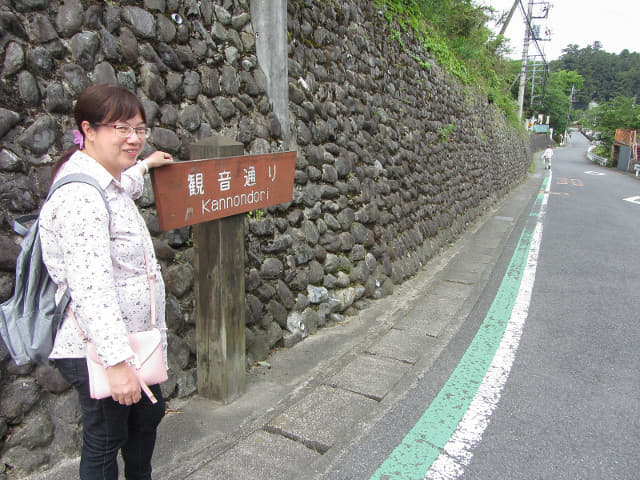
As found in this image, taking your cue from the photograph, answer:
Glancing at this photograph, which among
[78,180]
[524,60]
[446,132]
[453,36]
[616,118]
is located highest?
[524,60]

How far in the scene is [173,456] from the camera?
246cm

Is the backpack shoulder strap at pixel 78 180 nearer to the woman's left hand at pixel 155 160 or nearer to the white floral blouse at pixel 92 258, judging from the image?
the white floral blouse at pixel 92 258

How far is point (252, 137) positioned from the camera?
3738mm

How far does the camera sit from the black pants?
170 centimetres

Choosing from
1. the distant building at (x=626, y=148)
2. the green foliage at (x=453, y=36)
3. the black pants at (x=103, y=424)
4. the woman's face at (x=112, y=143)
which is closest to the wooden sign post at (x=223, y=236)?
the woman's face at (x=112, y=143)

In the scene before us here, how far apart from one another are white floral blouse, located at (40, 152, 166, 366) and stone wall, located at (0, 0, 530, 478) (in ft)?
2.67

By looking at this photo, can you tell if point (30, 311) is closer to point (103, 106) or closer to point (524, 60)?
point (103, 106)

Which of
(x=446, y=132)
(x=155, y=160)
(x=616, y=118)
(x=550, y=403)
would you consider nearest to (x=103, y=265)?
(x=155, y=160)

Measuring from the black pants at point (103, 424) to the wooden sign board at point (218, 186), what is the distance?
0.82 meters

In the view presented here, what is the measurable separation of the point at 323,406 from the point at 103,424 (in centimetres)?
159

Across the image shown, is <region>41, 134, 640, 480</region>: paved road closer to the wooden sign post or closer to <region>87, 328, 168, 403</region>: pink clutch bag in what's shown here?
the wooden sign post

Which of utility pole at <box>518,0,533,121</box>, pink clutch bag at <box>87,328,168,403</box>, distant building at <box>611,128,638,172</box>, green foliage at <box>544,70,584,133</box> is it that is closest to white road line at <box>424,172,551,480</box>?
pink clutch bag at <box>87,328,168,403</box>

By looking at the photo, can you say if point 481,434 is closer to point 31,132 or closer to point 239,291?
point 239,291

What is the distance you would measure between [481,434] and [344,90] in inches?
149
